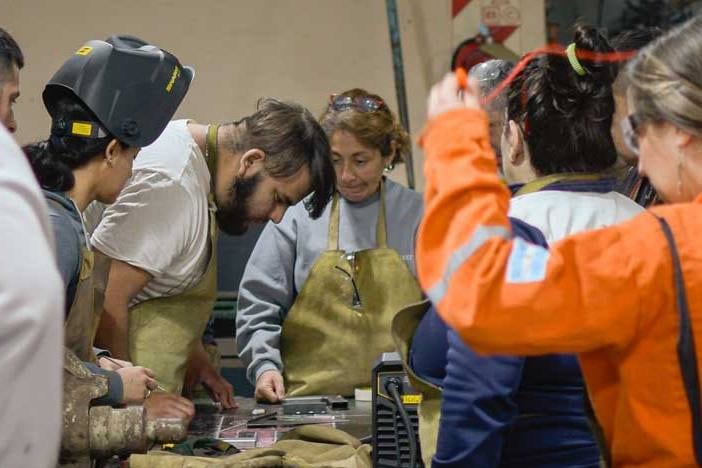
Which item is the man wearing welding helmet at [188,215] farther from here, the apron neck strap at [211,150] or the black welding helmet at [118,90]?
the black welding helmet at [118,90]

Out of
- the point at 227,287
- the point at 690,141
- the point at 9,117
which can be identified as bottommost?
the point at 227,287

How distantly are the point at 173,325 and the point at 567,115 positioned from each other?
4.22 feet

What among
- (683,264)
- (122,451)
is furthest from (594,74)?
(122,451)

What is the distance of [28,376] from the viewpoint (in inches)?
42.6

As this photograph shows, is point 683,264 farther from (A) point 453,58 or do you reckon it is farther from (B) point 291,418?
(A) point 453,58

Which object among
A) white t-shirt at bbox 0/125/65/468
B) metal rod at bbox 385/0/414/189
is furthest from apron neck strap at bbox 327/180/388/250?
white t-shirt at bbox 0/125/65/468

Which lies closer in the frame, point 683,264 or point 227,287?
point 683,264

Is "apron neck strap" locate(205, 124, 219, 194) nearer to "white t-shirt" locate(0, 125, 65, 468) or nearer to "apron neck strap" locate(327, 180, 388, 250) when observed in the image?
"apron neck strap" locate(327, 180, 388, 250)

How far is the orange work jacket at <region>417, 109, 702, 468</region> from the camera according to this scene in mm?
1201

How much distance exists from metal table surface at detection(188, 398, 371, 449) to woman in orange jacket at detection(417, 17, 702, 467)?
1.20m

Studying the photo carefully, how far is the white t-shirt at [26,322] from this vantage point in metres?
1.05

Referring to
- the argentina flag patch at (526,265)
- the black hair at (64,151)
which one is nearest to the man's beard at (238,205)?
the black hair at (64,151)

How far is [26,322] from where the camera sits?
1.05 meters

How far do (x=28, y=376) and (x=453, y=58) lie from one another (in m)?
3.57
